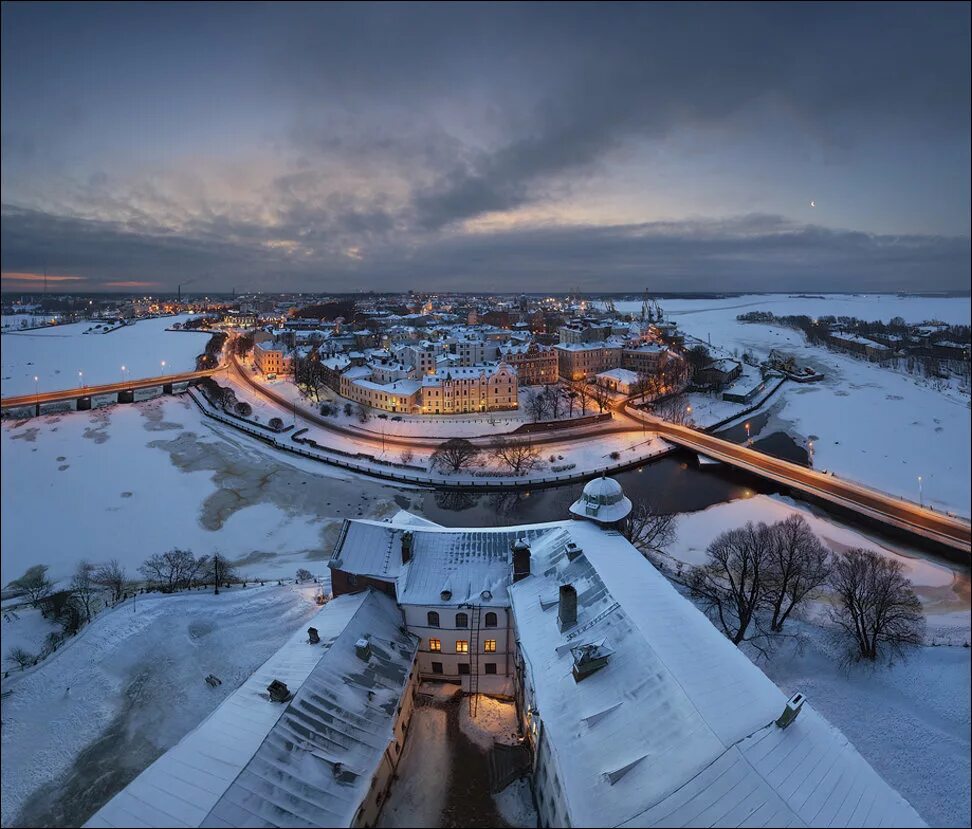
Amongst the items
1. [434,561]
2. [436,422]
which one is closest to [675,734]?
[434,561]

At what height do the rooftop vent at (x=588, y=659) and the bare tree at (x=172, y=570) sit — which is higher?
the rooftop vent at (x=588, y=659)

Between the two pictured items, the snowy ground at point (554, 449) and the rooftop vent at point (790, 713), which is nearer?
the rooftop vent at point (790, 713)

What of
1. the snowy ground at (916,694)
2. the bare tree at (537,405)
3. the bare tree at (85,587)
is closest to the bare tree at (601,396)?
the bare tree at (537,405)

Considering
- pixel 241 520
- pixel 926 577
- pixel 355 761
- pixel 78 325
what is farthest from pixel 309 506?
pixel 78 325

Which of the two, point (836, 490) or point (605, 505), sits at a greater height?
point (605, 505)

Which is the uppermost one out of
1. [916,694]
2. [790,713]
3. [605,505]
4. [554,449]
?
[790,713]

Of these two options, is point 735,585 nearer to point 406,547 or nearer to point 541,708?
point 541,708

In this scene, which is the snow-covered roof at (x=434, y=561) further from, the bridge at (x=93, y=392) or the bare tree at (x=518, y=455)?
the bridge at (x=93, y=392)
